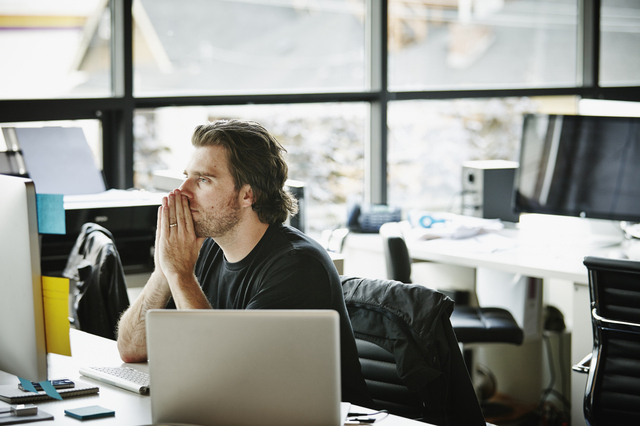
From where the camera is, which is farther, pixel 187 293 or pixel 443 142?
pixel 443 142

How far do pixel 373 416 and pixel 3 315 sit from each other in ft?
2.38

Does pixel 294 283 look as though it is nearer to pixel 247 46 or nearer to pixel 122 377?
pixel 122 377

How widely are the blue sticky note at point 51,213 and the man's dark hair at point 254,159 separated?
562 mm

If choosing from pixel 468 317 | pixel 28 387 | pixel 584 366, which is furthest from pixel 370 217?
pixel 28 387

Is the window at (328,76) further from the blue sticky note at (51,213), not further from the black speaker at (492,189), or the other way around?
the blue sticky note at (51,213)

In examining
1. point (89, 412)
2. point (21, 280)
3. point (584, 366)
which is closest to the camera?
point (21, 280)

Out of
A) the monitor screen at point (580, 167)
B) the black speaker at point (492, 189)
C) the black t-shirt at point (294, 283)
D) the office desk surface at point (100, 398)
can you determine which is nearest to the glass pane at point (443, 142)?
the black speaker at point (492, 189)

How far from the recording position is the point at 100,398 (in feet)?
5.17

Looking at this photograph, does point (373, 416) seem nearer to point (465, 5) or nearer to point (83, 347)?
point (83, 347)

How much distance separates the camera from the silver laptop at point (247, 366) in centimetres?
118

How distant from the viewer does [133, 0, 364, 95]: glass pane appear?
11.1 ft

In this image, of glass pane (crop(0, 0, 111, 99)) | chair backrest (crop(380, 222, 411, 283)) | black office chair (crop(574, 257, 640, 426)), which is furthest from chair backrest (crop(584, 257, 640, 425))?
glass pane (crop(0, 0, 111, 99))

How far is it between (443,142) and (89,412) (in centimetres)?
312

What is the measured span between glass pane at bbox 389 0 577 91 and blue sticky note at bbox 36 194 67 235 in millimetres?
2893
